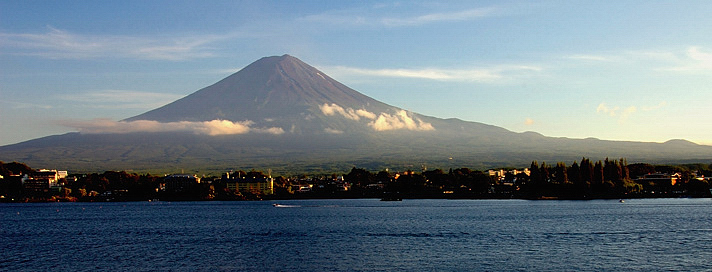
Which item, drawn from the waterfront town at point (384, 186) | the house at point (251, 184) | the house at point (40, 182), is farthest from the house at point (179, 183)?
the house at point (40, 182)

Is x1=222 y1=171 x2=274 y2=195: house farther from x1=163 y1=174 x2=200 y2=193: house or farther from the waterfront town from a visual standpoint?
x1=163 y1=174 x2=200 y2=193: house

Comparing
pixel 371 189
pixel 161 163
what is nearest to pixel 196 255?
pixel 371 189

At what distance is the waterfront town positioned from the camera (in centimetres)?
11350

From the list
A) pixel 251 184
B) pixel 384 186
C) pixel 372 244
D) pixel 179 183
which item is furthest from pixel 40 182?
pixel 372 244

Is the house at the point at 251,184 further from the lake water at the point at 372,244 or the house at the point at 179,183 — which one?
the lake water at the point at 372,244

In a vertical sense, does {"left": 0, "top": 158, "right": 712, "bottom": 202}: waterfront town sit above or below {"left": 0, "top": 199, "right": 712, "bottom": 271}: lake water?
above

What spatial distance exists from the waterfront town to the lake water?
50.7m

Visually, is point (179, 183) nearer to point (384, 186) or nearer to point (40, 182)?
point (40, 182)

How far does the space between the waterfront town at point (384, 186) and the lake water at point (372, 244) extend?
50.7 m

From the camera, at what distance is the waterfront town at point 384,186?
114 metres

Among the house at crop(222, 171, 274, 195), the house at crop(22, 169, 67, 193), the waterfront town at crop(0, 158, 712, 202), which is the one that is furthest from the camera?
the house at crop(222, 171, 274, 195)

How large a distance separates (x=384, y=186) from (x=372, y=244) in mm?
98722

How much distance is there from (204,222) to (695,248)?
121ft

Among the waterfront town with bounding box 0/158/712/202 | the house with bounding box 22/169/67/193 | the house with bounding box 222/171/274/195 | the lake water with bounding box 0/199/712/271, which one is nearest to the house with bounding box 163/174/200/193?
the waterfront town with bounding box 0/158/712/202
